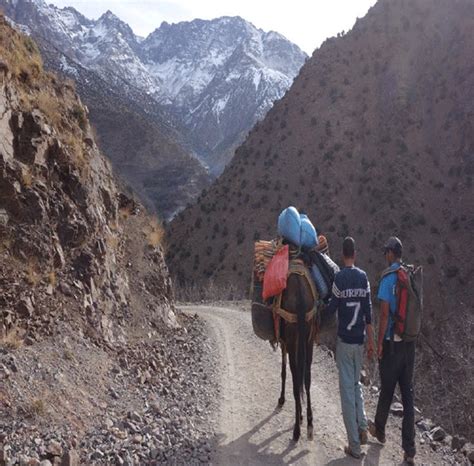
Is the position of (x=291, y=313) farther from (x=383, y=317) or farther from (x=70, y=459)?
(x=70, y=459)

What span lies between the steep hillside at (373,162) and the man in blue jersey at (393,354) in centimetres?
2651

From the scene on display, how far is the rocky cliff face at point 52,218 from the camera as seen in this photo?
24.3ft

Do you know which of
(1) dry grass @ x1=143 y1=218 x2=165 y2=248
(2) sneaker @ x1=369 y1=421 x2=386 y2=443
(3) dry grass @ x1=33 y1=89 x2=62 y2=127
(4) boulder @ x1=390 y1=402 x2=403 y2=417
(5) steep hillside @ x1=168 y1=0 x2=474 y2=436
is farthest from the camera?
(5) steep hillside @ x1=168 y1=0 x2=474 y2=436

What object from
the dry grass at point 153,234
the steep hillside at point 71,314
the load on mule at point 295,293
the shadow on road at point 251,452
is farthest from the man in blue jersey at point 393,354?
the dry grass at point 153,234

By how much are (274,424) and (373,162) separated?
4026 cm

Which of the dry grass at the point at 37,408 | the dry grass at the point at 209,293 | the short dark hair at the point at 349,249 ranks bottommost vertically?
the dry grass at the point at 209,293

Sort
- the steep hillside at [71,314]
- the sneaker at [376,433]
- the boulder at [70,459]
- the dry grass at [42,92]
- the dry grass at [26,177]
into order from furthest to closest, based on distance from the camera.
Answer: the dry grass at [42,92] → the dry grass at [26,177] → the sneaker at [376,433] → the steep hillside at [71,314] → the boulder at [70,459]

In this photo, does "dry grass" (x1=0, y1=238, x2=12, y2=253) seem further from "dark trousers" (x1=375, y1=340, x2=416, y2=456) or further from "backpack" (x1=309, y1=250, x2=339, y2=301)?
"dark trousers" (x1=375, y1=340, x2=416, y2=456)

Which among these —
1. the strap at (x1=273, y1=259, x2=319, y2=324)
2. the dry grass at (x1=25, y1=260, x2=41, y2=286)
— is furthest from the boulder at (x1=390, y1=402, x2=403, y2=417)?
the dry grass at (x1=25, y1=260, x2=41, y2=286)

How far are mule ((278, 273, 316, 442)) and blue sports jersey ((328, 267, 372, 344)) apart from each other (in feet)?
1.52

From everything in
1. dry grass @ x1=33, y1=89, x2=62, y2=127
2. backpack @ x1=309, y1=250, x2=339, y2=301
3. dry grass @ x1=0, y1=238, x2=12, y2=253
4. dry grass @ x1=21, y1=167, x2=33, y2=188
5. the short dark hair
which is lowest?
dry grass @ x1=0, y1=238, x2=12, y2=253

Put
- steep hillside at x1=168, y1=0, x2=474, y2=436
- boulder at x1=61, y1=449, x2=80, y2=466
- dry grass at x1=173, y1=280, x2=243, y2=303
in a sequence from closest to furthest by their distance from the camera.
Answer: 1. boulder at x1=61, y1=449, x2=80, y2=466
2. dry grass at x1=173, y1=280, x2=243, y2=303
3. steep hillside at x1=168, y1=0, x2=474, y2=436

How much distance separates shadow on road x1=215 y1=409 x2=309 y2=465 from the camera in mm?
6125

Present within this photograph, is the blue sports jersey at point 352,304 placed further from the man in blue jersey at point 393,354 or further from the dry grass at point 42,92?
the dry grass at point 42,92
